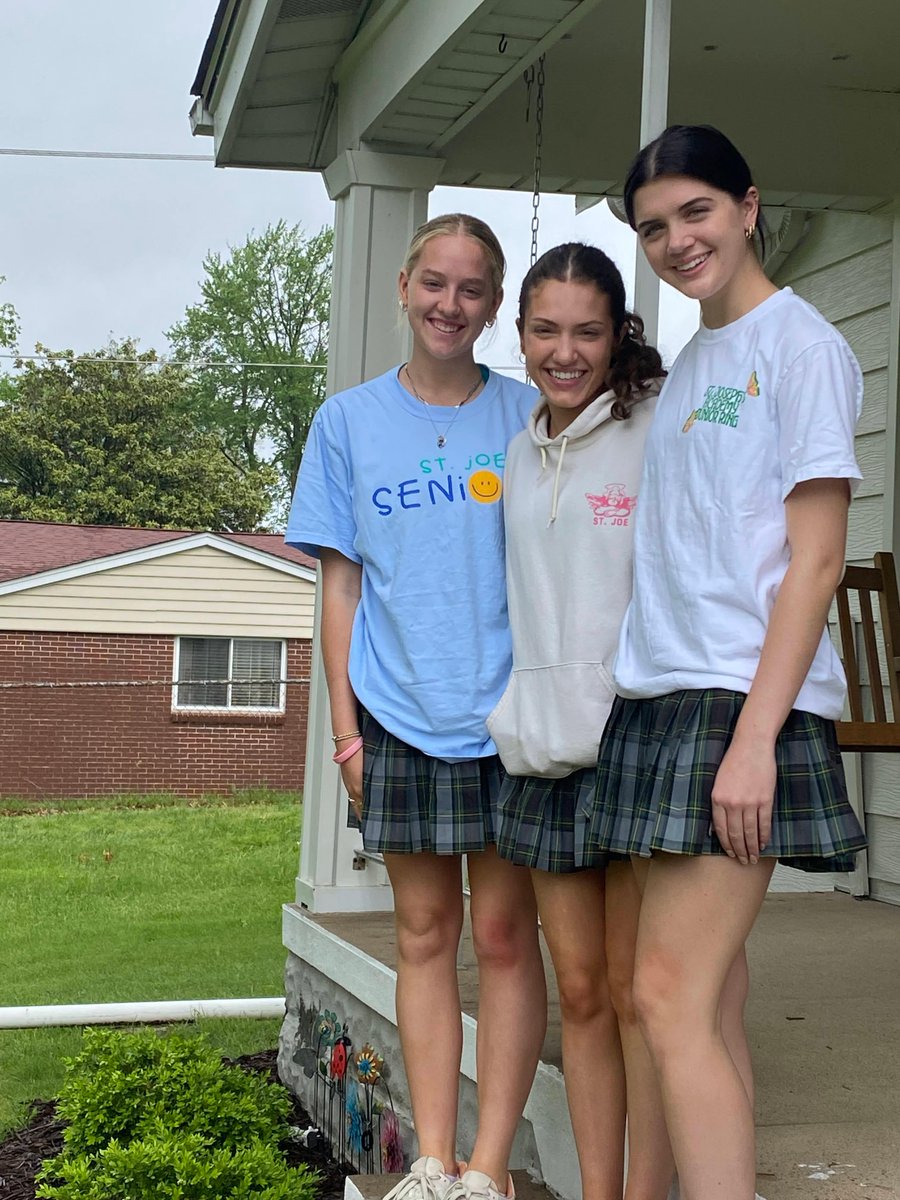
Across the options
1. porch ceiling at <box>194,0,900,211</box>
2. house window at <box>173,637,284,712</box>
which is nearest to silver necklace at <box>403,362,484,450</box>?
porch ceiling at <box>194,0,900,211</box>

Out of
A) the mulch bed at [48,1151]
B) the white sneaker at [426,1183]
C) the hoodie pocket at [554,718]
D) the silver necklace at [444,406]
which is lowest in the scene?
the mulch bed at [48,1151]

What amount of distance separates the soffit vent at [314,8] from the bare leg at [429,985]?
267 cm

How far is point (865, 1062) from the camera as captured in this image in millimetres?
2475

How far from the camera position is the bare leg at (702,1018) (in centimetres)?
154

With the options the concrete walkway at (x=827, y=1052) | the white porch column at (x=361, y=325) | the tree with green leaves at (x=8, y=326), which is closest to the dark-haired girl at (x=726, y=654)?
the concrete walkway at (x=827, y=1052)

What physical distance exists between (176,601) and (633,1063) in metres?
13.8

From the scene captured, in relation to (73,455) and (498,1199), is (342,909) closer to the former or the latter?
(498,1199)

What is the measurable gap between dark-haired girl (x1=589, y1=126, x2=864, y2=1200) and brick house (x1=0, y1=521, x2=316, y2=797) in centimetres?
1258

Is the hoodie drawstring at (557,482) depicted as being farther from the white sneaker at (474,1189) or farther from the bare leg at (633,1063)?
the white sneaker at (474,1189)

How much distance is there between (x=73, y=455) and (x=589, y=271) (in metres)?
24.3

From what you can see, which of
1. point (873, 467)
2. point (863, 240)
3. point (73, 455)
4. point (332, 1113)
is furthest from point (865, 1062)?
point (73, 455)

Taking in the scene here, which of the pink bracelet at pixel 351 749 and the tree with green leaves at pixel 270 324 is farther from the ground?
the tree with green leaves at pixel 270 324

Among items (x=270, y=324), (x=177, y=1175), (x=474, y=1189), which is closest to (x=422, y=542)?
(x=474, y=1189)

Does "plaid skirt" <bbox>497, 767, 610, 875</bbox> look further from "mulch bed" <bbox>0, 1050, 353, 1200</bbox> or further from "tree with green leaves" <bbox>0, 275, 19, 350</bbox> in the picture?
"tree with green leaves" <bbox>0, 275, 19, 350</bbox>
